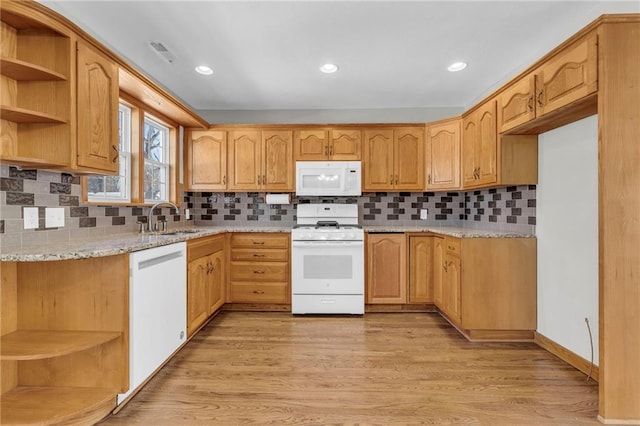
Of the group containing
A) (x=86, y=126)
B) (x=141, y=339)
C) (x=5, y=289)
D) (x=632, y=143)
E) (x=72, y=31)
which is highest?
(x=72, y=31)

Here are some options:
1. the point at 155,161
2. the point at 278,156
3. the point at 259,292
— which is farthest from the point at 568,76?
the point at 155,161

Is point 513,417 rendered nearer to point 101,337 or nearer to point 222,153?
point 101,337

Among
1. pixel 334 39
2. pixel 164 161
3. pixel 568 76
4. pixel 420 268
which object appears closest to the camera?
pixel 568 76

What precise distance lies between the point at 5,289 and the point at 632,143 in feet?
11.0

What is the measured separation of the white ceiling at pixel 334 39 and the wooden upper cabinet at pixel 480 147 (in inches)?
16.4

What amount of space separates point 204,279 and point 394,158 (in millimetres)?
2394

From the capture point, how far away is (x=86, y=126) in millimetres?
1773

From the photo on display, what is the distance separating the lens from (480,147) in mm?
2848

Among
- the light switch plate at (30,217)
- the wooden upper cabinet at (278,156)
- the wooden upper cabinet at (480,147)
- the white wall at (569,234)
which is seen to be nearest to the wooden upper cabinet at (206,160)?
the wooden upper cabinet at (278,156)

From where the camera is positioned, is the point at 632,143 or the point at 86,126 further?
the point at 86,126

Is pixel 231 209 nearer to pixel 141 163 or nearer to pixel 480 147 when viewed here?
pixel 141 163

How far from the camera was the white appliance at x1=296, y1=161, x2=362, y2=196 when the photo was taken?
3498 mm

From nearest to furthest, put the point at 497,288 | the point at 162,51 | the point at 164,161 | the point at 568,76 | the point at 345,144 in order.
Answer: the point at 568,76, the point at 162,51, the point at 497,288, the point at 164,161, the point at 345,144

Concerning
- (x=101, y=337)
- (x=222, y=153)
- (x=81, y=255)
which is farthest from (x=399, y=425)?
(x=222, y=153)
